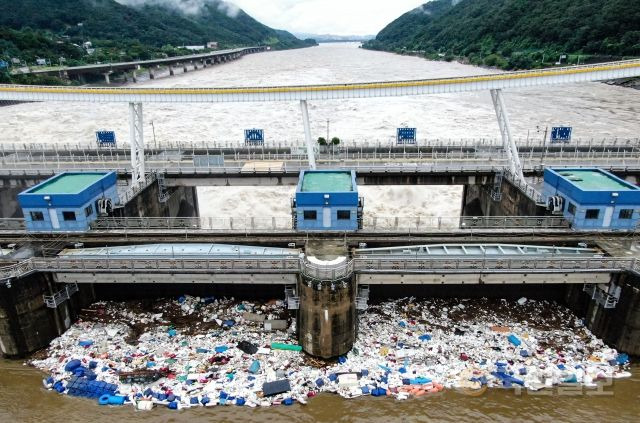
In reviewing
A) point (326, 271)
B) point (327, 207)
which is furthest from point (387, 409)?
point (327, 207)

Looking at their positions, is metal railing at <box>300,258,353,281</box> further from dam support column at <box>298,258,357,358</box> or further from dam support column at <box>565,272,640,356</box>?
dam support column at <box>565,272,640,356</box>

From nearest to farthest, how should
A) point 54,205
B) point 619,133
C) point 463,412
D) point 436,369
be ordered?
point 463,412, point 436,369, point 54,205, point 619,133

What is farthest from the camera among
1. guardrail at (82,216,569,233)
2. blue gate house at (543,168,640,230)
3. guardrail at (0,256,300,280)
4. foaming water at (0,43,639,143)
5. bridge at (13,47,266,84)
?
bridge at (13,47,266,84)

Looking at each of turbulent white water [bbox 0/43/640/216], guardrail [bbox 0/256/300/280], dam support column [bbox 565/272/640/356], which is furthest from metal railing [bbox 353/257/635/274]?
turbulent white water [bbox 0/43/640/216]

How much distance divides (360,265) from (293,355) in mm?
5542

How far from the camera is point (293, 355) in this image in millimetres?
21953

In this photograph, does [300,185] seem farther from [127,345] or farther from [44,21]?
[44,21]

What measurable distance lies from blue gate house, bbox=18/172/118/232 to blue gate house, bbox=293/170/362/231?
12695 millimetres

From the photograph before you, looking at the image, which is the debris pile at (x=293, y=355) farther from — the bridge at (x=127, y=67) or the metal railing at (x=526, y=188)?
the bridge at (x=127, y=67)

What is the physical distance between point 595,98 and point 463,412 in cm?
9025

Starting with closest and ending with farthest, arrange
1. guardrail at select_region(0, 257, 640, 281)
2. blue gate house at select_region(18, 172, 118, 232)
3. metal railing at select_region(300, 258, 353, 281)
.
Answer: metal railing at select_region(300, 258, 353, 281)
guardrail at select_region(0, 257, 640, 281)
blue gate house at select_region(18, 172, 118, 232)

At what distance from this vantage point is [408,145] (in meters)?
41.8

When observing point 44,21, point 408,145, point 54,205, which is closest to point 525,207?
point 408,145

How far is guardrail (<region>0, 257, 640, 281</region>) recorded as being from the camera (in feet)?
72.1
